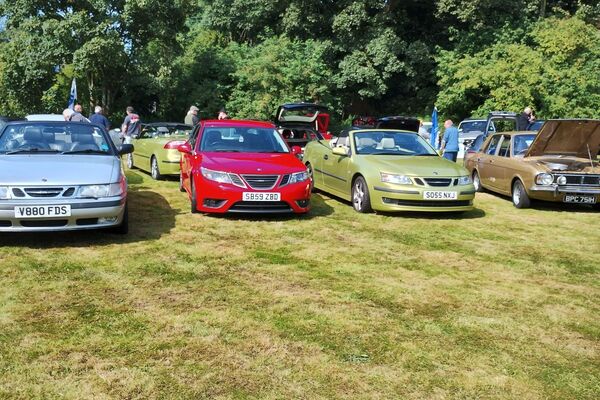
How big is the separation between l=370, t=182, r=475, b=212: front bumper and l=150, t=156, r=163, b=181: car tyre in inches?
219

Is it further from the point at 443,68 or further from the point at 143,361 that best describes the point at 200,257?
the point at 443,68

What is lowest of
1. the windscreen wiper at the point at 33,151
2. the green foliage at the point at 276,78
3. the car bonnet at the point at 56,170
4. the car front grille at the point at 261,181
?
the car front grille at the point at 261,181

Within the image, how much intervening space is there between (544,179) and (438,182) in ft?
7.31

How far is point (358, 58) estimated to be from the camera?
32.2 m

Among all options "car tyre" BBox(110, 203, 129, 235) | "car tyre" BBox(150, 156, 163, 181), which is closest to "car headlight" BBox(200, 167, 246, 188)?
"car tyre" BBox(110, 203, 129, 235)

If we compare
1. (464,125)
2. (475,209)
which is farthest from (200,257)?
(464,125)

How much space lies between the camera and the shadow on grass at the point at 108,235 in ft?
21.6

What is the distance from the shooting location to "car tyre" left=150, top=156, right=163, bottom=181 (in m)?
12.6

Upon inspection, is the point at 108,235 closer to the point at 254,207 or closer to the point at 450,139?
the point at 254,207

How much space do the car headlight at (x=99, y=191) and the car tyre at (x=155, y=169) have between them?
20.0 feet

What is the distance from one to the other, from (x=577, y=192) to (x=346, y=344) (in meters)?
7.24

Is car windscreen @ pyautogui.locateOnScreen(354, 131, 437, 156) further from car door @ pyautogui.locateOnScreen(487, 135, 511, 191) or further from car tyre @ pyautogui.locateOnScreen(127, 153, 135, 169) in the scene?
car tyre @ pyautogui.locateOnScreen(127, 153, 135, 169)

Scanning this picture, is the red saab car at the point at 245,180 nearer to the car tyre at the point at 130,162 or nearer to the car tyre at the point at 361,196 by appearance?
the car tyre at the point at 361,196

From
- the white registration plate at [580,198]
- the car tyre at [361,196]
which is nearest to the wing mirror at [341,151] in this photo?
the car tyre at [361,196]
